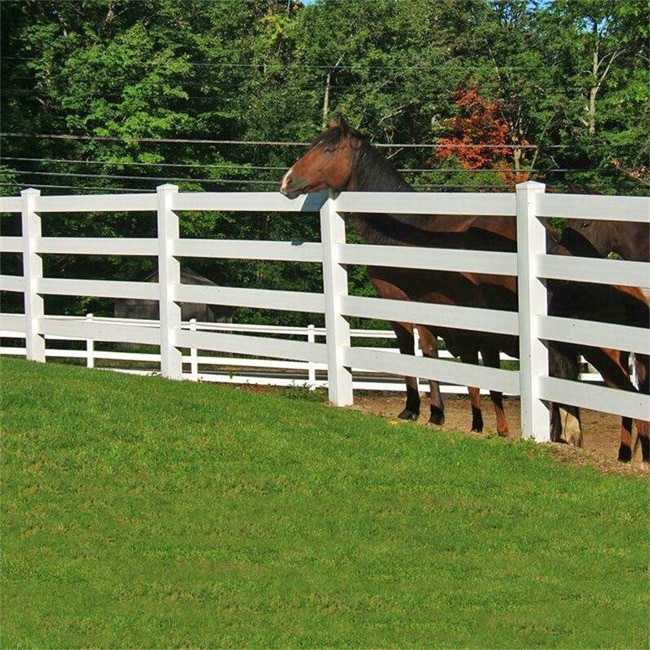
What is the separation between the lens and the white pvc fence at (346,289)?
7652 mm

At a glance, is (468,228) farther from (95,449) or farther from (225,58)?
(225,58)

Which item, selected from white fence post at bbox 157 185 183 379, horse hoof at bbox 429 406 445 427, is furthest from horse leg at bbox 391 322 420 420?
white fence post at bbox 157 185 183 379

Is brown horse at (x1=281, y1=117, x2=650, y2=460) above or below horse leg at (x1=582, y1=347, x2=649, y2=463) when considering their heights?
above

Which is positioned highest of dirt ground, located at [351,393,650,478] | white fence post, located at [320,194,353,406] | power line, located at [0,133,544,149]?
power line, located at [0,133,544,149]

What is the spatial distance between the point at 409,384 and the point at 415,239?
1.15 m

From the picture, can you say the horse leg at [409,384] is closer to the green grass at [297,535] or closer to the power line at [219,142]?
the green grass at [297,535]

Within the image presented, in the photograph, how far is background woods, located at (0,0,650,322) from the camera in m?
36.8

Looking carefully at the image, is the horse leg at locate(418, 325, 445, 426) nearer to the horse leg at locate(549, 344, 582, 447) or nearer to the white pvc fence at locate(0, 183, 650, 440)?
the white pvc fence at locate(0, 183, 650, 440)

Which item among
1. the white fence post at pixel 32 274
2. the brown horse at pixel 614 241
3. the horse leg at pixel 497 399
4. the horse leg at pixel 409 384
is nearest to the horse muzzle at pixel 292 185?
the horse leg at pixel 409 384

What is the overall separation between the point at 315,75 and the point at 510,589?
41646mm

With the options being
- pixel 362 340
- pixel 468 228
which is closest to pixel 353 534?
pixel 468 228

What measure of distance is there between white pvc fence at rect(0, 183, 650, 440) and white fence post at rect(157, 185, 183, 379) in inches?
0.5

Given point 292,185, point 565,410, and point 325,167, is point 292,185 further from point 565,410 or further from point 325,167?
point 565,410

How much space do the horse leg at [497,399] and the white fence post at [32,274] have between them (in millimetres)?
4992
